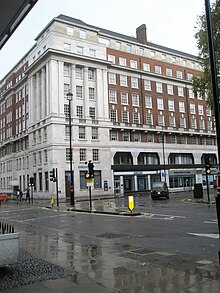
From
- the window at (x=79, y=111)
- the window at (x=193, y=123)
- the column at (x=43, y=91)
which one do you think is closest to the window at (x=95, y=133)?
the window at (x=79, y=111)

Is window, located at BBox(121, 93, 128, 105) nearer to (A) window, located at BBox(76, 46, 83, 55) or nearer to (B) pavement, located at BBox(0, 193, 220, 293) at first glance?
(A) window, located at BBox(76, 46, 83, 55)

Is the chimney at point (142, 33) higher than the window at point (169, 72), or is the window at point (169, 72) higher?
the chimney at point (142, 33)

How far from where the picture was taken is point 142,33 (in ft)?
220

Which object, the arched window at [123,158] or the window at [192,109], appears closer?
the arched window at [123,158]

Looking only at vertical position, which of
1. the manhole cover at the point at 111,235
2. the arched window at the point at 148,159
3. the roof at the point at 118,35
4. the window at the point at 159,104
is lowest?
the manhole cover at the point at 111,235

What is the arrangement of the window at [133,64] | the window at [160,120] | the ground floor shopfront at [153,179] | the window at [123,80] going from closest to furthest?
the ground floor shopfront at [153,179], the window at [123,80], the window at [133,64], the window at [160,120]

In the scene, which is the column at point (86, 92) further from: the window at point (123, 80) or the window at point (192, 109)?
the window at point (192, 109)

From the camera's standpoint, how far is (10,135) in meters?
73.0

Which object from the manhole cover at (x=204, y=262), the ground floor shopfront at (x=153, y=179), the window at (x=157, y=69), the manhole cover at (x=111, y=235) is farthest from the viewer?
the window at (x=157, y=69)

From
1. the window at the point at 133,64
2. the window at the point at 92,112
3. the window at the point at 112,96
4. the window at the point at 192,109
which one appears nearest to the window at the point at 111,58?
the window at the point at 133,64

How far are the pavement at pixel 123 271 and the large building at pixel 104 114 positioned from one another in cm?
4104

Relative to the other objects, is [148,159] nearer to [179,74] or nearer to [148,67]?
[148,67]

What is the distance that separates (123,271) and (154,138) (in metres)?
56.5

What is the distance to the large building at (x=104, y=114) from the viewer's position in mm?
51781
